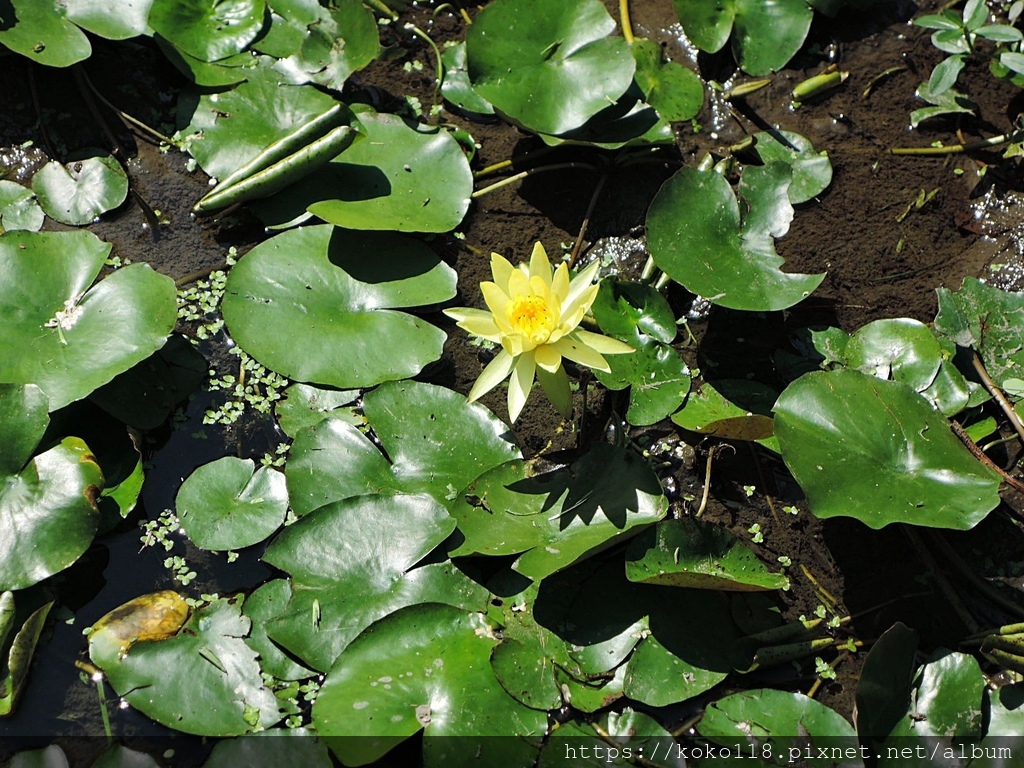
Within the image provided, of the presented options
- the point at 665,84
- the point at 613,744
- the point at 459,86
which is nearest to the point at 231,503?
the point at 613,744

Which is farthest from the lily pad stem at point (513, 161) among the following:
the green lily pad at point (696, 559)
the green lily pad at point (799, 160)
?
the green lily pad at point (696, 559)

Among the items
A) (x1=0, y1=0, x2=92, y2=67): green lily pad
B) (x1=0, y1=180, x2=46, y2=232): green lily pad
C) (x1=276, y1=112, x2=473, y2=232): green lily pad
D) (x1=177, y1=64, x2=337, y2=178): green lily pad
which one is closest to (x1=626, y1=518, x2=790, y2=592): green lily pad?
(x1=276, y1=112, x2=473, y2=232): green lily pad

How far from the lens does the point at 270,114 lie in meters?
3.40

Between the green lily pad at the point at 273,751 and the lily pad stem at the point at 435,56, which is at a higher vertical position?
the lily pad stem at the point at 435,56

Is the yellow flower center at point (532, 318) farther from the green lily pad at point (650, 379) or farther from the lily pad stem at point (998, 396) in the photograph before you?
the lily pad stem at point (998, 396)

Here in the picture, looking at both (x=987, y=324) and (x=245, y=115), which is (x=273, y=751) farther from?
(x=987, y=324)

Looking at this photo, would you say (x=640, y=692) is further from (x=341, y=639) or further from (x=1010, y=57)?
(x=1010, y=57)

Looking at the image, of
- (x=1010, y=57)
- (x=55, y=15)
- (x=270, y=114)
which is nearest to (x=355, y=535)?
(x=270, y=114)

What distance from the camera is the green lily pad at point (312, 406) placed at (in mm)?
2854

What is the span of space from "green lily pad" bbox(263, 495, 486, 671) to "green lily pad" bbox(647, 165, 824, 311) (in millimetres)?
1225

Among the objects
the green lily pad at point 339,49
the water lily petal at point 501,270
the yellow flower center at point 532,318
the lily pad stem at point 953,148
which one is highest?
the green lily pad at point 339,49

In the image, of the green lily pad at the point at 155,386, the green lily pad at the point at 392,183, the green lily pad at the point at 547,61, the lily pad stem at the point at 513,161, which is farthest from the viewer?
the lily pad stem at the point at 513,161

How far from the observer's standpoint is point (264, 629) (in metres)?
2.48

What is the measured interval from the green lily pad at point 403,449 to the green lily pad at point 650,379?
43cm
